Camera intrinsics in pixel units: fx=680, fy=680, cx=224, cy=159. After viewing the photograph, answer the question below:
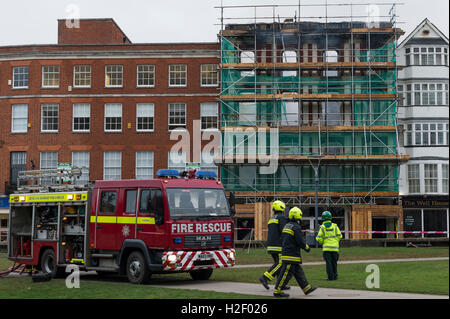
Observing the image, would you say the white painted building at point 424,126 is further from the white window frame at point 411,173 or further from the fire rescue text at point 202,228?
the fire rescue text at point 202,228

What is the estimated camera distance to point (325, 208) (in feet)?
149

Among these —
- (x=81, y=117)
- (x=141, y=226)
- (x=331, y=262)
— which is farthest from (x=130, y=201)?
(x=81, y=117)

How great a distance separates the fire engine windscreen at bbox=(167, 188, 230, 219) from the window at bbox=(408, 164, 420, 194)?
33949 millimetres

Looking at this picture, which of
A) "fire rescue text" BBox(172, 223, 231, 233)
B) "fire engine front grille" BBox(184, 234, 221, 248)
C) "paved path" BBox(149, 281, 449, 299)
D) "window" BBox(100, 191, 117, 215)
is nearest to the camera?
"paved path" BBox(149, 281, 449, 299)

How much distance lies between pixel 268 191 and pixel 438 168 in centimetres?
1330

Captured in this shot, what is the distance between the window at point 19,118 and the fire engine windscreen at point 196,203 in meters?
34.2

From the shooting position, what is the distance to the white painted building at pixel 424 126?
159 feet

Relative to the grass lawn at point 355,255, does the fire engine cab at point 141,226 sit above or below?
above

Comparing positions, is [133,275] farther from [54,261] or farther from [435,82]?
[435,82]

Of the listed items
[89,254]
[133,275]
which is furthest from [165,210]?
[89,254]

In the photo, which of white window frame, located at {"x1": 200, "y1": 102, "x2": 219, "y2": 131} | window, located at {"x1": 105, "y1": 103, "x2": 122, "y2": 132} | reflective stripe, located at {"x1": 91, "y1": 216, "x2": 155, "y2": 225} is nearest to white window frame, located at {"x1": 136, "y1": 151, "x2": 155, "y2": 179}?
window, located at {"x1": 105, "y1": 103, "x2": 122, "y2": 132}

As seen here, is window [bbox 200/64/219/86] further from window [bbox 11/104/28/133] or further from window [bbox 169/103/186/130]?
window [bbox 11/104/28/133]

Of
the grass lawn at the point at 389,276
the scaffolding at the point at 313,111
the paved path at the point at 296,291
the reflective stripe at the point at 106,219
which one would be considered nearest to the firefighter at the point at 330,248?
the grass lawn at the point at 389,276

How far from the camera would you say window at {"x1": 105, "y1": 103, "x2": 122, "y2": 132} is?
48031 millimetres
